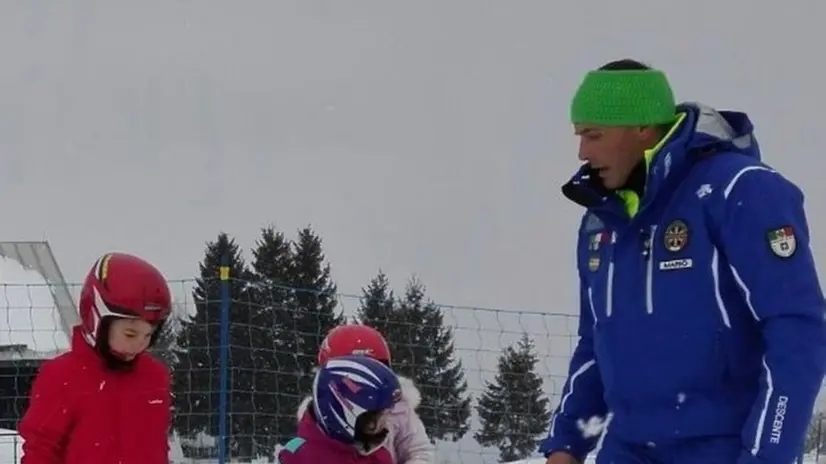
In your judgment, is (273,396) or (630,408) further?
(273,396)

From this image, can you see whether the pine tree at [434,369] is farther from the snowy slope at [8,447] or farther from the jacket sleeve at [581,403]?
the jacket sleeve at [581,403]

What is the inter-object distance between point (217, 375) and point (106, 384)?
510 centimetres

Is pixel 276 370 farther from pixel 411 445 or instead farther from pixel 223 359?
pixel 411 445

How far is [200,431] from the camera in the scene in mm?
10180

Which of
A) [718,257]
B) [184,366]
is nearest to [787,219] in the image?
[718,257]

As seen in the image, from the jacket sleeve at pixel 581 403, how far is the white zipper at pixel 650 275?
1.54 feet

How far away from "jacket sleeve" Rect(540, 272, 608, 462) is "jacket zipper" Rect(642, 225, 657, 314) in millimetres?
465

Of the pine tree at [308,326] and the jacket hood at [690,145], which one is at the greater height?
the jacket hood at [690,145]

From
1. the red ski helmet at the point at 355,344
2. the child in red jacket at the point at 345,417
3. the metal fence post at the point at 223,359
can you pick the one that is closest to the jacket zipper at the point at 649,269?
the child in red jacket at the point at 345,417

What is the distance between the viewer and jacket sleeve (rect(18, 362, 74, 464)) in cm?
425

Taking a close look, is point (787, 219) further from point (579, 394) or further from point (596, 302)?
point (579, 394)

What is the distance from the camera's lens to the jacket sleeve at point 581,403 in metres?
3.56

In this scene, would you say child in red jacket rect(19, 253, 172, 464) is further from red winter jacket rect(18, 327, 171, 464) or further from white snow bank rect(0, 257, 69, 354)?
white snow bank rect(0, 257, 69, 354)

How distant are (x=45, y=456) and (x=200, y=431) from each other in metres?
5.99
